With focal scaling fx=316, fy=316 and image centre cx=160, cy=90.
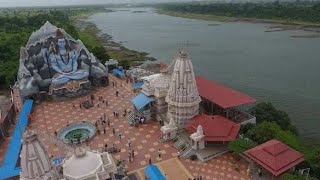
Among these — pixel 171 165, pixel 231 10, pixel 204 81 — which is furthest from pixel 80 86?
pixel 231 10

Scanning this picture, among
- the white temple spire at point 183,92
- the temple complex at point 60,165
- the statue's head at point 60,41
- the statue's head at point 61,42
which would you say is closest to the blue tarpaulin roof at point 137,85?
the statue's head at point 60,41

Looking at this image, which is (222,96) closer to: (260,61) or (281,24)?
(260,61)

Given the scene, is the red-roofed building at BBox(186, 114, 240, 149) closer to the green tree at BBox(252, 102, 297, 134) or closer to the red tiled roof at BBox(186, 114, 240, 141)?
the red tiled roof at BBox(186, 114, 240, 141)

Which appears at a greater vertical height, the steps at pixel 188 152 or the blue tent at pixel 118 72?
the blue tent at pixel 118 72

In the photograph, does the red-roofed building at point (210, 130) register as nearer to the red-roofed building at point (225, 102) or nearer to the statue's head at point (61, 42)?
the red-roofed building at point (225, 102)

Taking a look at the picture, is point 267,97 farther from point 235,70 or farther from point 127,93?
point 127,93

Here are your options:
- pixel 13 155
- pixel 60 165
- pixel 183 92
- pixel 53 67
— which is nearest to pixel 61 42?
pixel 53 67
